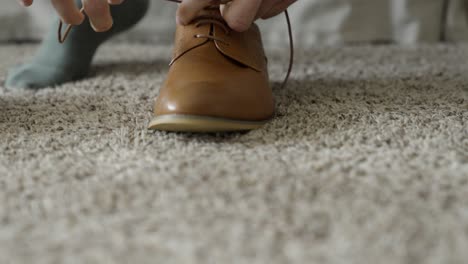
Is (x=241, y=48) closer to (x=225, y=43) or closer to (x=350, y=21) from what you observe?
(x=225, y=43)

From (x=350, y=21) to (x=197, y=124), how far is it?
85cm

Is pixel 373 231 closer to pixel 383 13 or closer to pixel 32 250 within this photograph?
pixel 32 250

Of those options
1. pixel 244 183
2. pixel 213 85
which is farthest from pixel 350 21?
pixel 244 183

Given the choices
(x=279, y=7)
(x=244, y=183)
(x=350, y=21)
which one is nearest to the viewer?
(x=244, y=183)

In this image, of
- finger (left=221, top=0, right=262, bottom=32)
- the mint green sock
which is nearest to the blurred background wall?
the mint green sock

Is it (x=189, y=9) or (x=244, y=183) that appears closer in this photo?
(x=244, y=183)

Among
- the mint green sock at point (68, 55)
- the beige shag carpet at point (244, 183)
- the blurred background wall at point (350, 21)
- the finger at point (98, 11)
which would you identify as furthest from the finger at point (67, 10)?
the blurred background wall at point (350, 21)

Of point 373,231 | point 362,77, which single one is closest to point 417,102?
point 362,77

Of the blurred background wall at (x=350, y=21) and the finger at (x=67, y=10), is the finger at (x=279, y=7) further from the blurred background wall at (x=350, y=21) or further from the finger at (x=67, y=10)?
the blurred background wall at (x=350, y=21)

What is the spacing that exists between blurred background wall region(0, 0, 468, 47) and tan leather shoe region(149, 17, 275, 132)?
627 mm

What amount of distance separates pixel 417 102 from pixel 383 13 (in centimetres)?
64

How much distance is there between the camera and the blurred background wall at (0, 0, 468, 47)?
4.32ft

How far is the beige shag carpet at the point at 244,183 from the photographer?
0.42 m

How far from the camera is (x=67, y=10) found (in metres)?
0.67
